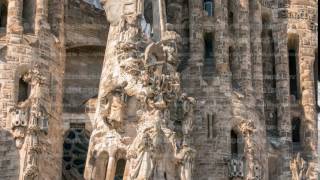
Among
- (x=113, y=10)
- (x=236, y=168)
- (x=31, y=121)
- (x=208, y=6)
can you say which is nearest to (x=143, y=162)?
(x=31, y=121)

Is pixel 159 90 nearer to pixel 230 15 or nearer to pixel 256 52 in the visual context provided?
pixel 256 52

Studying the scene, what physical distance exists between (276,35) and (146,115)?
610 cm

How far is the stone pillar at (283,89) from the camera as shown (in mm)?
33375

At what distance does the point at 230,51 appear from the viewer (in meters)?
33.8

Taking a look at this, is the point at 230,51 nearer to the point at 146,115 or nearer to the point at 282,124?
the point at 282,124

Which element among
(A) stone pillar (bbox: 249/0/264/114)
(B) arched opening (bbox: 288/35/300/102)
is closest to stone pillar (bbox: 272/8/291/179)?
(B) arched opening (bbox: 288/35/300/102)

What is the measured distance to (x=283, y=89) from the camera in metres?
34.1

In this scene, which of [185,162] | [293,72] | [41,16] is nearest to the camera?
[185,162]

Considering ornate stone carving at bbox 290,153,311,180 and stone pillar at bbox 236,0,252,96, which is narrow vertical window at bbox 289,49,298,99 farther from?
ornate stone carving at bbox 290,153,311,180

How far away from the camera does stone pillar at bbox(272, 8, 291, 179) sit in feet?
109

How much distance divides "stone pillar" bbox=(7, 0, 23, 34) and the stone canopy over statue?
7.11 feet

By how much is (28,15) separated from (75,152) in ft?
11.4

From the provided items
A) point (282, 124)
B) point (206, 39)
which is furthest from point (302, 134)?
point (206, 39)

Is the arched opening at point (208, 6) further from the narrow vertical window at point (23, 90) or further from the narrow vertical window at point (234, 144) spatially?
the narrow vertical window at point (23, 90)
